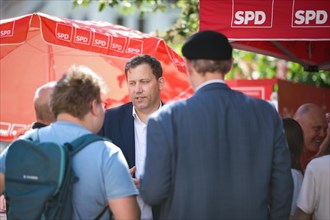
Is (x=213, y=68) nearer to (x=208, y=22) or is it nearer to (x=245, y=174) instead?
(x=245, y=174)

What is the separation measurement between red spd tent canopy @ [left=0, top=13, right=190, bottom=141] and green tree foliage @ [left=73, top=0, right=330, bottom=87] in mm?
1672

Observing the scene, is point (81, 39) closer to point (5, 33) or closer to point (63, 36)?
point (63, 36)

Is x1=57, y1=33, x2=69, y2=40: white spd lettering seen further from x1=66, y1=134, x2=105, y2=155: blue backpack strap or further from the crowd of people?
x1=66, y1=134, x2=105, y2=155: blue backpack strap

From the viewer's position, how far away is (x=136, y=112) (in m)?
5.51

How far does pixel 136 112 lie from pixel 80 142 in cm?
167

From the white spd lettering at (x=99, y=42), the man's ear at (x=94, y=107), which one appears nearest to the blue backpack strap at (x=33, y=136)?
the man's ear at (x=94, y=107)

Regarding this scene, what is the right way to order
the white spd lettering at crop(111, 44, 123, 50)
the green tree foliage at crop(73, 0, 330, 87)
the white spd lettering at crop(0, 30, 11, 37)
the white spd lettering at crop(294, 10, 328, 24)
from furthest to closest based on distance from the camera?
1. the green tree foliage at crop(73, 0, 330, 87)
2. the white spd lettering at crop(111, 44, 123, 50)
3. the white spd lettering at crop(0, 30, 11, 37)
4. the white spd lettering at crop(294, 10, 328, 24)

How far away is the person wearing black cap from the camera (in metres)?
3.81

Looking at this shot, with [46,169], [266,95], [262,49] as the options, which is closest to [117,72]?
[262,49]

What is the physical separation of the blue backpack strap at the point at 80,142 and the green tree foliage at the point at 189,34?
5.74m

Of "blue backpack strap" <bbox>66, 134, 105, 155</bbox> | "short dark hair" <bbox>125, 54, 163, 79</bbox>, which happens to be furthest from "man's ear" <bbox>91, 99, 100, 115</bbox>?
"short dark hair" <bbox>125, 54, 163, 79</bbox>

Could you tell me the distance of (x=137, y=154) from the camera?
5297mm

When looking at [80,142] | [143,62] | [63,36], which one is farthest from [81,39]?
Answer: [80,142]

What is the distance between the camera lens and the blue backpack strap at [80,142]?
3848 mm
